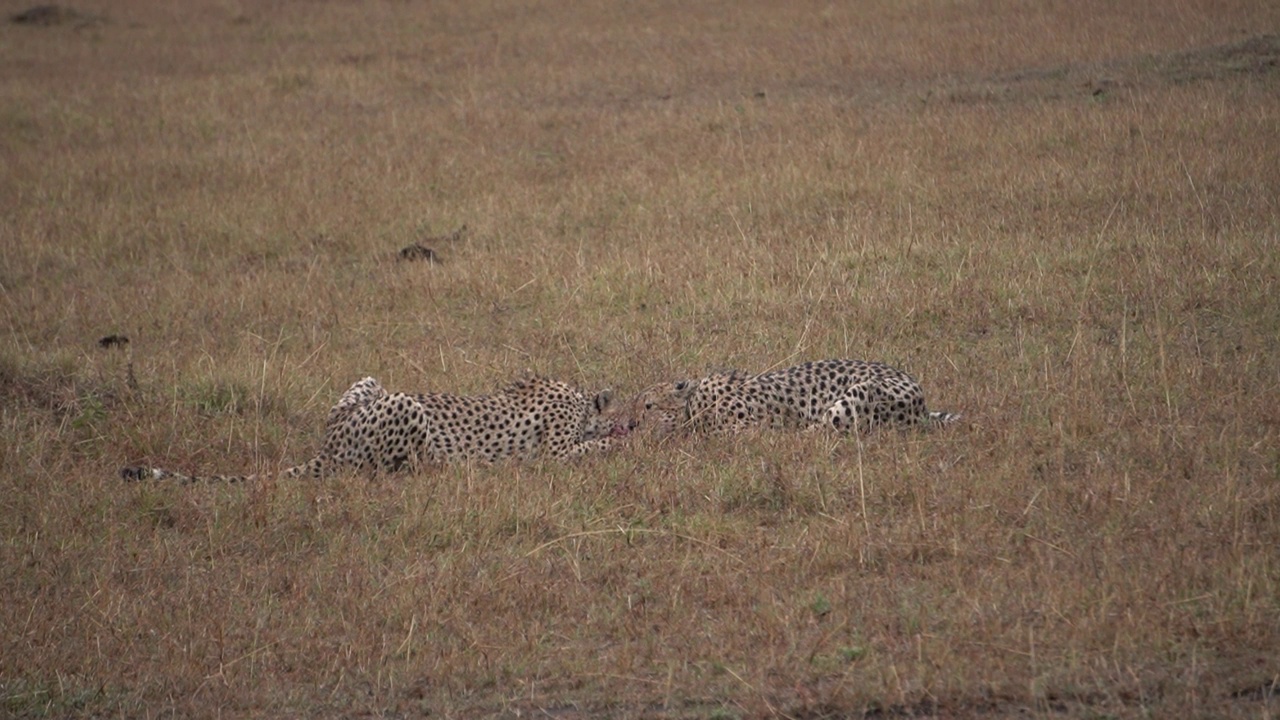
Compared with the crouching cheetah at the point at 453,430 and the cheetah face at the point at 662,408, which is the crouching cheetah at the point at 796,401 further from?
the crouching cheetah at the point at 453,430

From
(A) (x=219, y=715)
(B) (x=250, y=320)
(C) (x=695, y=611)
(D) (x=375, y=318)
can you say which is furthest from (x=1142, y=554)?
(B) (x=250, y=320)

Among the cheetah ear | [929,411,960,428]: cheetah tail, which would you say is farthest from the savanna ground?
the cheetah ear

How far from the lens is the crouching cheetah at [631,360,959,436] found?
8008 millimetres

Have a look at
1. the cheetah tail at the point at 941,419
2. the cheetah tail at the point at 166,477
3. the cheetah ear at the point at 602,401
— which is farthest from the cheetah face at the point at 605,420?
the cheetah tail at the point at 166,477

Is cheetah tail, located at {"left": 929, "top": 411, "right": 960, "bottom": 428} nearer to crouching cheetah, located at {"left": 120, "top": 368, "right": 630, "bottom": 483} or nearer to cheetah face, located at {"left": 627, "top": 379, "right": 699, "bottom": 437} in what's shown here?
cheetah face, located at {"left": 627, "top": 379, "right": 699, "bottom": 437}

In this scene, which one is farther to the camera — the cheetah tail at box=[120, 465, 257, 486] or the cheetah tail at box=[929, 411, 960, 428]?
the cheetah tail at box=[929, 411, 960, 428]

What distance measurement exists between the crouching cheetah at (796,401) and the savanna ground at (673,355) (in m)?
0.27

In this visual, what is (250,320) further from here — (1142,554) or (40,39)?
(40,39)

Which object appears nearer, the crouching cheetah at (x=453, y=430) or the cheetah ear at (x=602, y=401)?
the crouching cheetah at (x=453, y=430)

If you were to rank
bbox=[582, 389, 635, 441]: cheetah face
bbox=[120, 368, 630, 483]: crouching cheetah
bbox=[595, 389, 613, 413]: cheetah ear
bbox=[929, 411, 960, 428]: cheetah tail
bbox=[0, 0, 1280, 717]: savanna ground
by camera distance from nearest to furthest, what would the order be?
bbox=[0, 0, 1280, 717]: savanna ground, bbox=[929, 411, 960, 428]: cheetah tail, bbox=[120, 368, 630, 483]: crouching cheetah, bbox=[582, 389, 635, 441]: cheetah face, bbox=[595, 389, 613, 413]: cheetah ear

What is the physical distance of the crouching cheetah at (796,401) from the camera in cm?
801

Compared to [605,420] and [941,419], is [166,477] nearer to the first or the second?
[605,420]

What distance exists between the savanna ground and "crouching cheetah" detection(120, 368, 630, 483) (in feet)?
0.91

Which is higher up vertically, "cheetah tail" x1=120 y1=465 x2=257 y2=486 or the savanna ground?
the savanna ground
